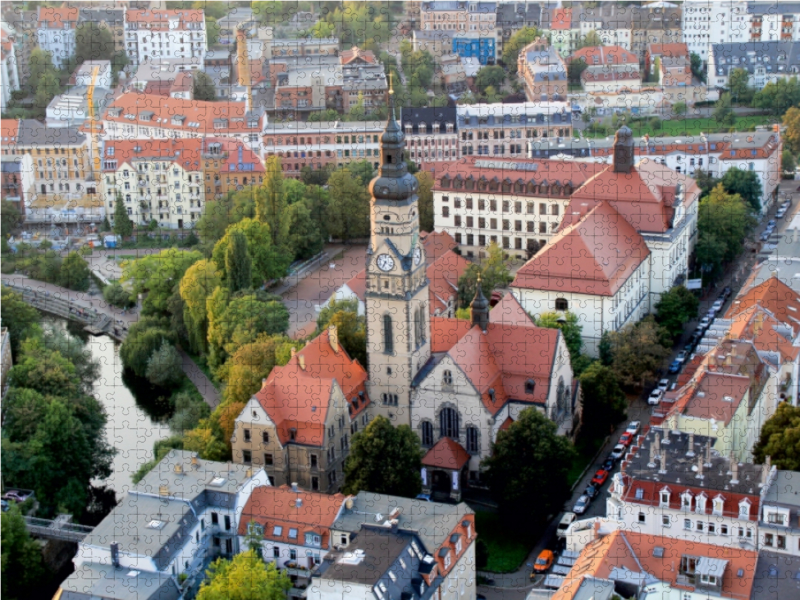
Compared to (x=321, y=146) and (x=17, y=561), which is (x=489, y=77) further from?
(x=17, y=561)

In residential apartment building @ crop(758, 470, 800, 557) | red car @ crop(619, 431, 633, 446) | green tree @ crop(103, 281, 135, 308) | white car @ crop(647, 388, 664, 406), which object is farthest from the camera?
green tree @ crop(103, 281, 135, 308)

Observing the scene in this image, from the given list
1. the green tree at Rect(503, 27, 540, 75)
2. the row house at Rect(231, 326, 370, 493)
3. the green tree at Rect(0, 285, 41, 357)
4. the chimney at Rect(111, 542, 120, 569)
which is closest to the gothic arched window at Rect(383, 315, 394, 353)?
the row house at Rect(231, 326, 370, 493)

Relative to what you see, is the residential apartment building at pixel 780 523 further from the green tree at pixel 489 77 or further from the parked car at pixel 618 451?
the green tree at pixel 489 77

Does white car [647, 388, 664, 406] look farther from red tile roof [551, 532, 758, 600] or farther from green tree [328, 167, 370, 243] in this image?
green tree [328, 167, 370, 243]

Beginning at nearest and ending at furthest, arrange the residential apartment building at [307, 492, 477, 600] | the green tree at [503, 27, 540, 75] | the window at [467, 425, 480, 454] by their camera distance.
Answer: the residential apartment building at [307, 492, 477, 600] < the window at [467, 425, 480, 454] < the green tree at [503, 27, 540, 75]

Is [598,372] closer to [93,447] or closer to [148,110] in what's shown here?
[93,447]

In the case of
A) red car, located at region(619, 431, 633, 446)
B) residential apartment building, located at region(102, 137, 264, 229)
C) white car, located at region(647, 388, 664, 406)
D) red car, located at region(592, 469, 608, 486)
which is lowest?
red car, located at region(592, 469, 608, 486)

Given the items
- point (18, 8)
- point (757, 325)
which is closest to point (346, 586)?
point (757, 325)
